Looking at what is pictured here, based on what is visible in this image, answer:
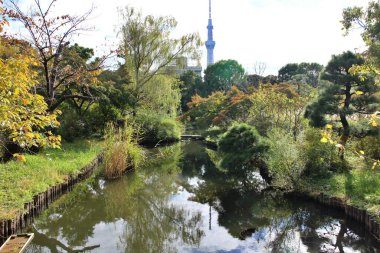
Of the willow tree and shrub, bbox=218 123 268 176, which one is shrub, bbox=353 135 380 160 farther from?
the willow tree

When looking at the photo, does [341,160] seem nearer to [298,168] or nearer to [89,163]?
[298,168]

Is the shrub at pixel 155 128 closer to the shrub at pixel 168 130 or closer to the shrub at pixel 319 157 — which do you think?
the shrub at pixel 168 130

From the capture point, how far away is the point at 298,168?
24.3ft

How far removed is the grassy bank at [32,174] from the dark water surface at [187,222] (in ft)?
1.67

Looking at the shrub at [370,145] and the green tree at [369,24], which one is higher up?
the green tree at [369,24]

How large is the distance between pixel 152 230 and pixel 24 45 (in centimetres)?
574

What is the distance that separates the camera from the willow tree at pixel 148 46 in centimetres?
1758

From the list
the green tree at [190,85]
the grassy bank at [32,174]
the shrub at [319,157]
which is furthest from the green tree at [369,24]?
the green tree at [190,85]

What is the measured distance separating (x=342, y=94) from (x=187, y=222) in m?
4.88

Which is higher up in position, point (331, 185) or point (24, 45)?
point (24, 45)

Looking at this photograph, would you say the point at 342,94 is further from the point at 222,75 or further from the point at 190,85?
the point at 222,75

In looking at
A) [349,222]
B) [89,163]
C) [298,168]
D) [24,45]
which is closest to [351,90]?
[298,168]

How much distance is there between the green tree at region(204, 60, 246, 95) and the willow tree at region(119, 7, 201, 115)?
1547cm

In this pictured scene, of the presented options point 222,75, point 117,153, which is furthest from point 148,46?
point 222,75
